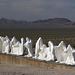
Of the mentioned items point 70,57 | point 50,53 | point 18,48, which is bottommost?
point 70,57

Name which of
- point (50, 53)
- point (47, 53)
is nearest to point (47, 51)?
point (47, 53)

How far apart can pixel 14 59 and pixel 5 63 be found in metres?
0.89

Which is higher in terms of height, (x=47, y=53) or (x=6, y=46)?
(x=6, y=46)

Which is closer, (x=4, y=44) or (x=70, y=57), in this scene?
(x=70, y=57)

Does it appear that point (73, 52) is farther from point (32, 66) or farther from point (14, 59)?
point (14, 59)

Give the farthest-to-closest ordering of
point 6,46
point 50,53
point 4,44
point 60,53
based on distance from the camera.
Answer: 1. point 4,44
2. point 6,46
3. point 50,53
4. point 60,53

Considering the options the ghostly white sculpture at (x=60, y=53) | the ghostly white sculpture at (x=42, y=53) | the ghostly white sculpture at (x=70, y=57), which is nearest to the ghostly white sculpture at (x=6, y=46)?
the ghostly white sculpture at (x=42, y=53)

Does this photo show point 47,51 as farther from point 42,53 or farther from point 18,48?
point 18,48

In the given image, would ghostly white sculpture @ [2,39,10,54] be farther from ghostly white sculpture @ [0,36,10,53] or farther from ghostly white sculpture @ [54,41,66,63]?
ghostly white sculpture @ [54,41,66,63]

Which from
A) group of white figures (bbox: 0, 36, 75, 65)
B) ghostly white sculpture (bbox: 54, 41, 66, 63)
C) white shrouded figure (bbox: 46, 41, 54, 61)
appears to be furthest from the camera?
white shrouded figure (bbox: 46, 41, 54, 61)

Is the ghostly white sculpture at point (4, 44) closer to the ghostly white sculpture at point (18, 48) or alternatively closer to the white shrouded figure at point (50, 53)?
the ghostly white sculpture at point (18, 48)

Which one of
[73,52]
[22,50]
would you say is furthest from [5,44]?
[73,52]

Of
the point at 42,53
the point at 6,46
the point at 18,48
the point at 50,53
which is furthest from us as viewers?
the point at 6,46

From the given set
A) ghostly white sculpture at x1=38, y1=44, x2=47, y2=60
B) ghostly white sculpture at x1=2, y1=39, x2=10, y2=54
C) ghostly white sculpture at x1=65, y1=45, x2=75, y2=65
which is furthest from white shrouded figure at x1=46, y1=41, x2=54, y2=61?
ghostly white sculpture at x1=2, y1=39, x2=10, y2=54
